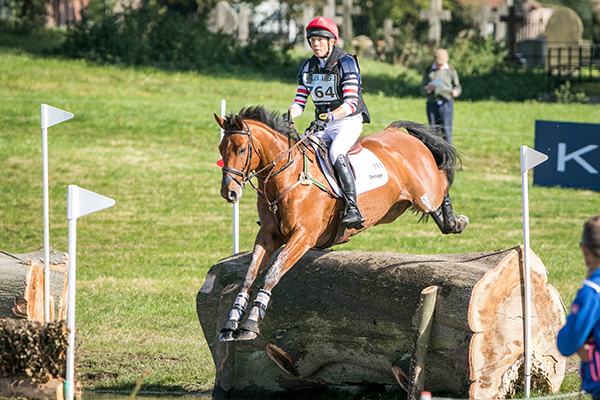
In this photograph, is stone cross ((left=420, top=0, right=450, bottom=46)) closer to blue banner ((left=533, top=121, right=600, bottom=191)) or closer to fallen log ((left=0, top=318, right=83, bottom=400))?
blue banner ((left=533, top=121, right=600, bottom=191))

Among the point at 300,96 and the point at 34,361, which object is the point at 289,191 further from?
the point at 34,361

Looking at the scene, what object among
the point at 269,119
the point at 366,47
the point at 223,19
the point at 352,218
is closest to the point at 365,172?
the point at 352,218

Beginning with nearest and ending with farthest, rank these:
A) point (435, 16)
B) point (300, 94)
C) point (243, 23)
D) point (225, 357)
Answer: point (225, 357), point (300, 94), point (435, 16), point (243, 23)

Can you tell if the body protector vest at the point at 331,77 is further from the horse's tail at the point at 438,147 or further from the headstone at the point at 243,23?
the headstone at the point at 243,23

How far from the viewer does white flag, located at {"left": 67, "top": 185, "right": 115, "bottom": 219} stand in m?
3.96

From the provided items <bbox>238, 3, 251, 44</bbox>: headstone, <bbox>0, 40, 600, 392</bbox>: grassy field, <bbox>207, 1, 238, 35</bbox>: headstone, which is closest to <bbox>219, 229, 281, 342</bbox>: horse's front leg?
<bbox>0, 40, 600, 392</bbox>: grassy field

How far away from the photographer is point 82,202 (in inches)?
158

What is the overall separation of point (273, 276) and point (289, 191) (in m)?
0.62

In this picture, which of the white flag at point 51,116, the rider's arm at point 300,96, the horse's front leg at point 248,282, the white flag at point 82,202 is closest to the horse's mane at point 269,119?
the rider's arm at point 300,96

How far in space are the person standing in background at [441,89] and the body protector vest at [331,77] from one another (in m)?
7.90

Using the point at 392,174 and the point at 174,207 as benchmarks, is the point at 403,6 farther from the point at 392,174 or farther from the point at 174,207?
the point at 392,174

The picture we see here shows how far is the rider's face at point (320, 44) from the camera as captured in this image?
5301mm

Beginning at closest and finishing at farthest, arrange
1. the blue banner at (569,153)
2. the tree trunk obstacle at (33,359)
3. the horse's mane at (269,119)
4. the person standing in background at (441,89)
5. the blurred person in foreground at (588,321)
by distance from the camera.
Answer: the blurred person in foreground at (588,321), the tree trunk obstacle at (33,359), the horse's mane at (269,119), the blue banner at (569,153), the person standing in background at (441,89)

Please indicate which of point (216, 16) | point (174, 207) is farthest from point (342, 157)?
point (216, 16)
